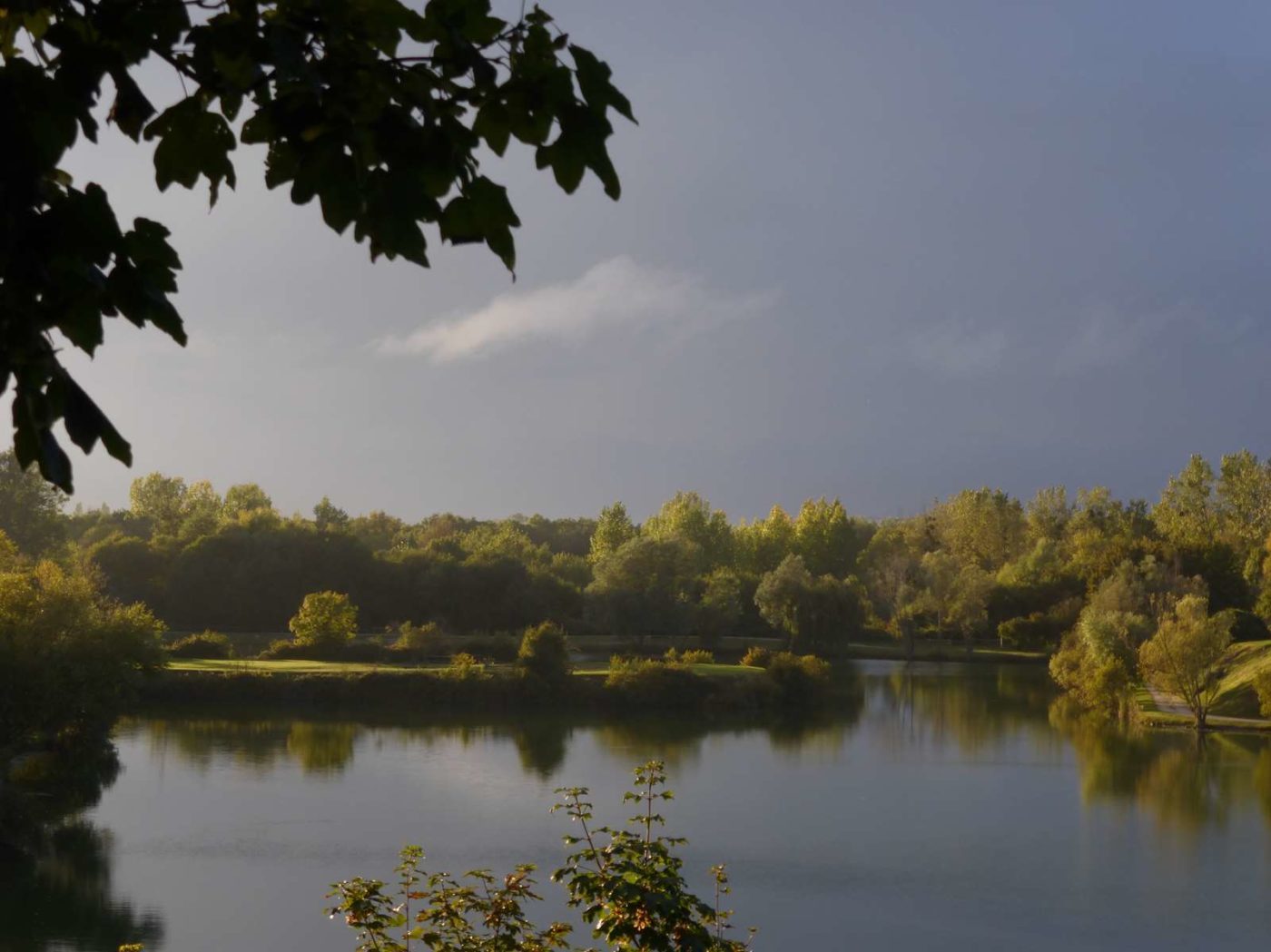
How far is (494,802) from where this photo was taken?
1586 cm

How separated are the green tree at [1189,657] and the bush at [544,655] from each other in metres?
10.7

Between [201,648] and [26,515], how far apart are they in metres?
13.1

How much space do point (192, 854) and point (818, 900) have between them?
6521 mm

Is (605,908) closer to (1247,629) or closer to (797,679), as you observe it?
(797,679)

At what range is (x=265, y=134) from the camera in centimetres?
136

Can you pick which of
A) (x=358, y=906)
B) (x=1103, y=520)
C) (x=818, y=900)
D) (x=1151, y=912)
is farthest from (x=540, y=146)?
(x=1103, y=520)

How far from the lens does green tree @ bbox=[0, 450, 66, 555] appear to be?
36.9m

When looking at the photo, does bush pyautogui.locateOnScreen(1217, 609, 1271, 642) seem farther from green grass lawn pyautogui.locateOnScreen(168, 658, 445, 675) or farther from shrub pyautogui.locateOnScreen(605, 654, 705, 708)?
green grass lawn pyautogui.locateOnScreen(168, 658, 445, 675)

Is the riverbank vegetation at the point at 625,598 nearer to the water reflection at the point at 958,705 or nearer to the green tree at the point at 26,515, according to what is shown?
the green tree at the point at 26,515

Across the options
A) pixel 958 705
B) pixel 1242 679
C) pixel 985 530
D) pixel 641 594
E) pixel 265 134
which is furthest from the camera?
pixel 985 530

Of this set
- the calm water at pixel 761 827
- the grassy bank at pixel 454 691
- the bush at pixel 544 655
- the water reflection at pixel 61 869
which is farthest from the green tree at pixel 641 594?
the water reflection at pixel 61 869

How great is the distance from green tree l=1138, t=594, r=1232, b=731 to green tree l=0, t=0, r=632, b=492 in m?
22.7

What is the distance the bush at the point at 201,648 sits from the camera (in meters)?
27.5

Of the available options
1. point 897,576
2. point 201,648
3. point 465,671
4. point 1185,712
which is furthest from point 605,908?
point 897,576
